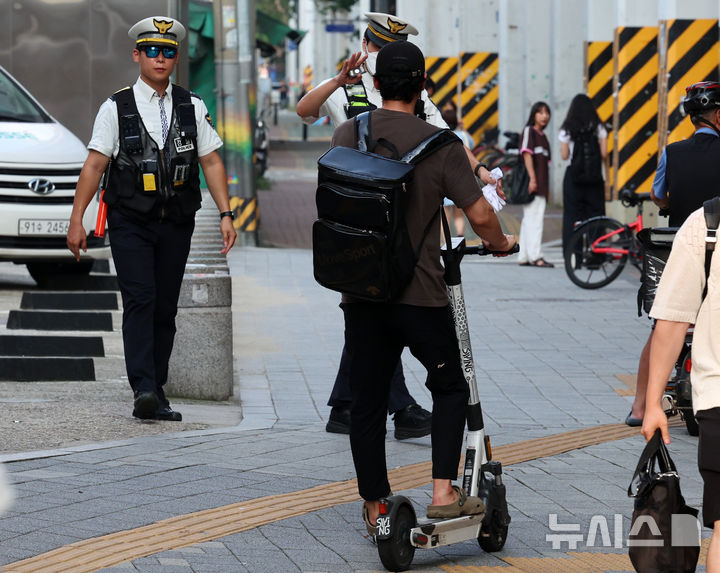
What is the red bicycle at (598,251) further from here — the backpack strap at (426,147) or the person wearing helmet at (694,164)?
the backpack strap at (426,147)

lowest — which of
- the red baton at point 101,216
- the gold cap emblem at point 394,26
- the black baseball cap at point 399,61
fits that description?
the red baton at point 101,216

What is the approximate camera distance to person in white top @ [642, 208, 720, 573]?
4059 mm

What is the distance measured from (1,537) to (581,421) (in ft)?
12.6

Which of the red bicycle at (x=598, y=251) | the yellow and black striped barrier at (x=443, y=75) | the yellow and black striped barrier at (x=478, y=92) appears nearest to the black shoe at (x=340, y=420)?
the red bicycle at (x=598, y=251)

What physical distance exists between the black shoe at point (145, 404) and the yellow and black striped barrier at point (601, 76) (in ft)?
48.4

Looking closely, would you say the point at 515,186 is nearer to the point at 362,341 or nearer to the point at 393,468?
the point at 393,468

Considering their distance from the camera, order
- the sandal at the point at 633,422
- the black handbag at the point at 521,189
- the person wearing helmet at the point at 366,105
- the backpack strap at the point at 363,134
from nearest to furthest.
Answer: the backpack strap at the point at 363,134 → the person wearing helmet at the point at 366,105 → the sandal at the point at 633,422 → the black handbag at the point at 521,189

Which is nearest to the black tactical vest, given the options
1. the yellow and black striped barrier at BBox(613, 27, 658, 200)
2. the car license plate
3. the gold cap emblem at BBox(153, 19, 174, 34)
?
the gold cap emblem at BBox(153, 19, 174, 34)

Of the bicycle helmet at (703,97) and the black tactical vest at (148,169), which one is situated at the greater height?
the bicycle helmet at (703,97)

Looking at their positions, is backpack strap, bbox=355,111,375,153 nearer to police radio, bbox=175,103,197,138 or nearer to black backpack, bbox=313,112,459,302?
black backpack, bbox=313,112,459,302

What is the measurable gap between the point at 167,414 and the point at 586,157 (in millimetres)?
8679

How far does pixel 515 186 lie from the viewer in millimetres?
16188

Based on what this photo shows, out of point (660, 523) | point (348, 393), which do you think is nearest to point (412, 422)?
point (348, 393)

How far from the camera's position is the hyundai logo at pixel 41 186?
479 inches
